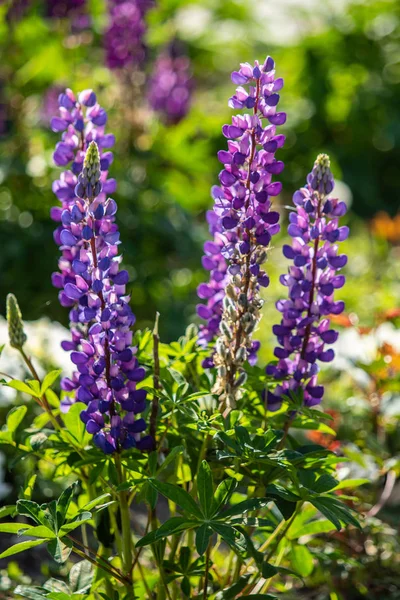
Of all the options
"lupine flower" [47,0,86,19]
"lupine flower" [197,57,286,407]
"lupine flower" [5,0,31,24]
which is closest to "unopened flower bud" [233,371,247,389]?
"lupine flower" [197,57,286,407]

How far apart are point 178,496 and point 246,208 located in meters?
0.55

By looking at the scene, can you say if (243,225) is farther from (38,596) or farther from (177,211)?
(177,211)

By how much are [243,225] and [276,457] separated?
1.44 feet

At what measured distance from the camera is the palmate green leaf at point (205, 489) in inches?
59.0

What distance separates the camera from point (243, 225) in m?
1.57

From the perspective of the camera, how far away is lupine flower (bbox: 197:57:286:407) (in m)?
1.57

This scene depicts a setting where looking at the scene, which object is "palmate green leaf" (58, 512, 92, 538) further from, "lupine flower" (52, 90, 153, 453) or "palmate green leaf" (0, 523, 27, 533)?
"lupine flower" (52, 90, 153, 453)

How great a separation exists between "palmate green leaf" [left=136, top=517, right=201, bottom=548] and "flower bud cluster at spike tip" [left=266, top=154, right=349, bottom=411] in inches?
14.0

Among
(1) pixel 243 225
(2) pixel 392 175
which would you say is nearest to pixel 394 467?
(1) pixel 243 225

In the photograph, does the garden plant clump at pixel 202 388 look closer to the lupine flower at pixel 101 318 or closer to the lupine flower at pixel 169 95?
the lupine flower at pixel 101 318

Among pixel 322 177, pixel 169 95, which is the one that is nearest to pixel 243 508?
pixel 322 177

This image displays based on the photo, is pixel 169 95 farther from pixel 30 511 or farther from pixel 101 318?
pixel 30 511

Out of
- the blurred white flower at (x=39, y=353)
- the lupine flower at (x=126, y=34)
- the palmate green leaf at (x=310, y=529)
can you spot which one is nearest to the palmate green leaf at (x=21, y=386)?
the palmate green leaf at (x=310, y=529)

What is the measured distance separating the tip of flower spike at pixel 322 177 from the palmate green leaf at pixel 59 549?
814mm
